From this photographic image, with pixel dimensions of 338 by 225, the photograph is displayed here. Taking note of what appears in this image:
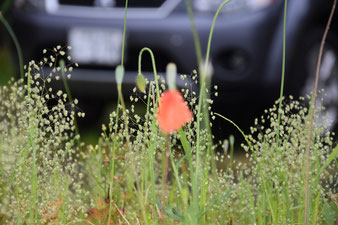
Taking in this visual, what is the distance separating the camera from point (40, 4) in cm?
345

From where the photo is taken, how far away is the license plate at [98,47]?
10.7ft

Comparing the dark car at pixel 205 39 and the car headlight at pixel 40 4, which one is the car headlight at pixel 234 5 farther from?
A: the car headlight at pixel 40 4

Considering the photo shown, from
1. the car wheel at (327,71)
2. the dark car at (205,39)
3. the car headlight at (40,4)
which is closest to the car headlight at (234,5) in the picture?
the dark car at (205,39)

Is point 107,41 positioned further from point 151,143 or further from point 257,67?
point 151,143

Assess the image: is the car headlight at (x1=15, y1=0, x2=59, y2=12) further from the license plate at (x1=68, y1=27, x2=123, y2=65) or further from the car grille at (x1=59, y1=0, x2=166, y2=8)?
the license plate at (x1=68, y1=27, x2=123, y2=65)

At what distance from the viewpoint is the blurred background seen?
3.13 m

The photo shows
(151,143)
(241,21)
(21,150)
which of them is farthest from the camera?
→ (241,21)

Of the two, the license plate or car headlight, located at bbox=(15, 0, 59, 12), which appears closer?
the license plate

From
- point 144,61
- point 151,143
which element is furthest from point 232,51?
point 151,143

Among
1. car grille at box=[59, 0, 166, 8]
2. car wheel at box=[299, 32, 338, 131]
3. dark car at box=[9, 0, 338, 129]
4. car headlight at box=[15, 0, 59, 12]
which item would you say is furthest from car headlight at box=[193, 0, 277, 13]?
car headlight at box=[15, 0, 59, 12]

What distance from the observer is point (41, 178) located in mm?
1443

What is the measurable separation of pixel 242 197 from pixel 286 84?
1.78m

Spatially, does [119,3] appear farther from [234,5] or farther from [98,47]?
[234,5]

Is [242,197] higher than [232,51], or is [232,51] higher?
[232,51]
